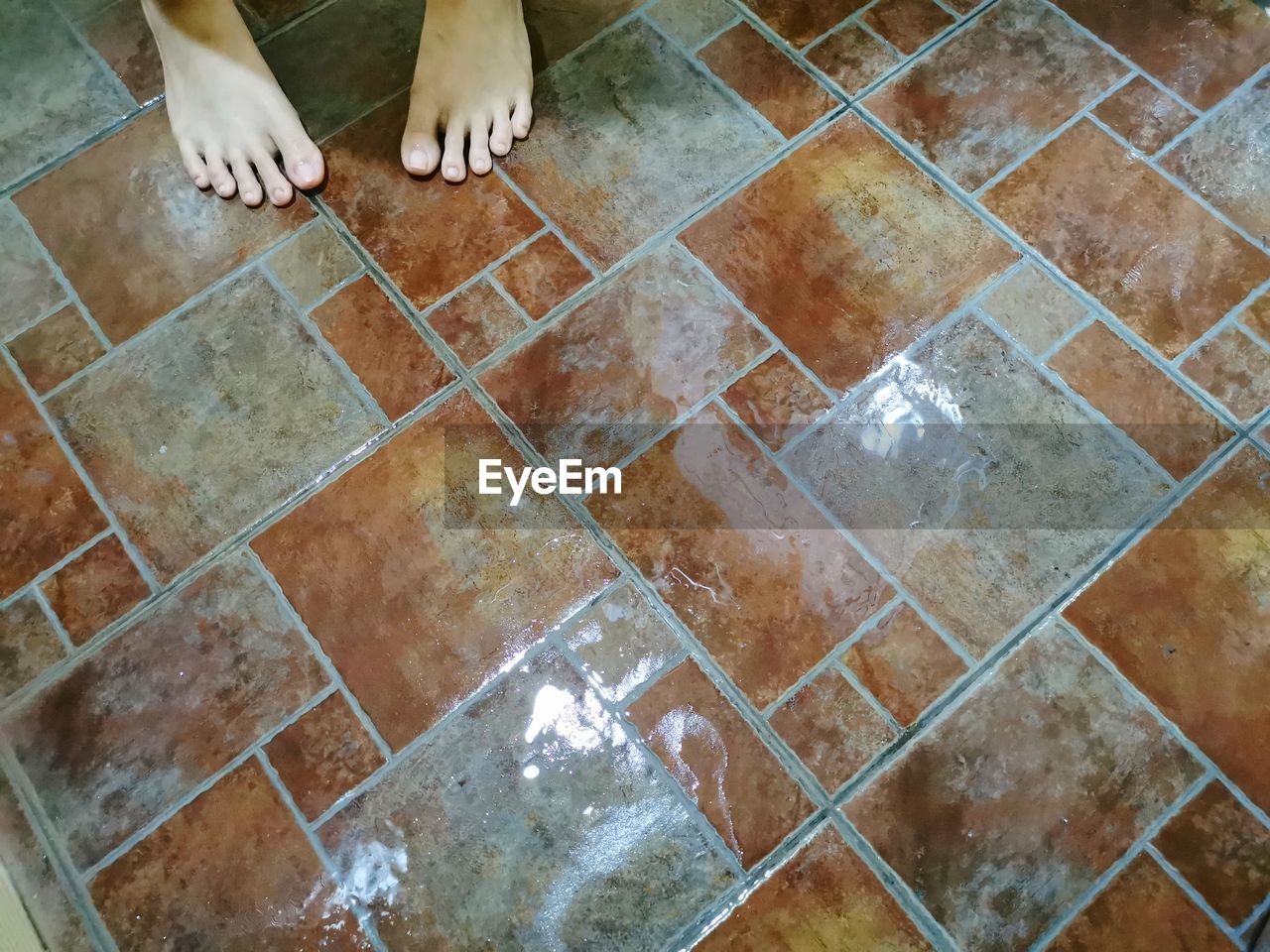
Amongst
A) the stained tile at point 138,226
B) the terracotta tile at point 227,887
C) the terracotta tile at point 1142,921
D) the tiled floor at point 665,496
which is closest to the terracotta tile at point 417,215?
the tiled floor at point 665,496

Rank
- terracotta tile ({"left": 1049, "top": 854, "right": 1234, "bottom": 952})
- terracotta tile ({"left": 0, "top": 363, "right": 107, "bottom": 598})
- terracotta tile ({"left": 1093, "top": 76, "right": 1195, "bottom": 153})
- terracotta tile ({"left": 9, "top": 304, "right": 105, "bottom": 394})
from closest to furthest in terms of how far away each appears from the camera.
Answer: terracotta tile ({"left": 1049, "top": 854, "right": 1234, "bottom": 952})
terracotta tile ({"left": 0, "top": 363, "right": 107, "bottom": 598})
terracotta tile ({"left": 9, "top": 304, "right": 105, "bottom": 394})
terracotta tile ({"left": 1093, "top": 76, "right": 1195, "bottom": 153})

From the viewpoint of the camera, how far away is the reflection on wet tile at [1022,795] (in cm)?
123

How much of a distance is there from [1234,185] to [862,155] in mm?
664

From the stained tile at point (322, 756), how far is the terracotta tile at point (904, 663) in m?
0.73

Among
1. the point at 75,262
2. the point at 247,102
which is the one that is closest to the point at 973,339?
the point at 247,102

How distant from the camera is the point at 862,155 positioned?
1.69 metres

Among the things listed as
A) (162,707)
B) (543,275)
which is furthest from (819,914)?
(543,275)

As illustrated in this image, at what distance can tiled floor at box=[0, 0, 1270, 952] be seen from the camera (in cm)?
126

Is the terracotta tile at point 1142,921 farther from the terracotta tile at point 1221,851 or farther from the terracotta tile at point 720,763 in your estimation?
the terracotta tile at point 720,763

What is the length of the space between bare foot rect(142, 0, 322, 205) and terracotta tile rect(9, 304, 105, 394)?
1.15ft

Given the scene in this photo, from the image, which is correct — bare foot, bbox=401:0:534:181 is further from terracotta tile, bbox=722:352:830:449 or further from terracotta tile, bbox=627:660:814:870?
terracotta tile, bbox=627:660:814:870

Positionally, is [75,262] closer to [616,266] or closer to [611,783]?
[616,266]

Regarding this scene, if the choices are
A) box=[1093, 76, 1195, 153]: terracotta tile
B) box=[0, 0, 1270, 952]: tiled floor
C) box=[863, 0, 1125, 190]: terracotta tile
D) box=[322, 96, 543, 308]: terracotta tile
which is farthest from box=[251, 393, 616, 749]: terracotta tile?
box=[1093, 76, 1195, 153]: terracotta tile

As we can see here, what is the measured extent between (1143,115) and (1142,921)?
1.39 meters
